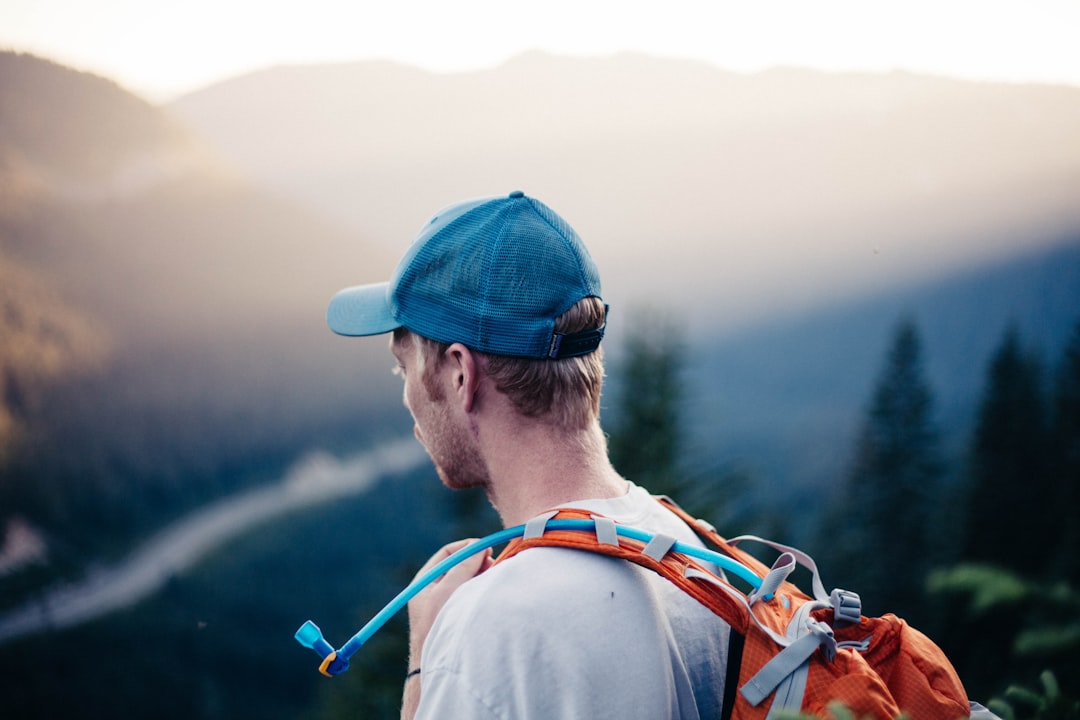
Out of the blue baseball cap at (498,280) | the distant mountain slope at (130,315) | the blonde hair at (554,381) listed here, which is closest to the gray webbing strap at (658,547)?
the blonde hair at (554,381)

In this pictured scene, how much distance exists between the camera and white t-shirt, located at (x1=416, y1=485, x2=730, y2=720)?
133cm

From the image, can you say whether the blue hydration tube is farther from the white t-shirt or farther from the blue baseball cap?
the blue baseball cap

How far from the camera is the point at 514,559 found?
1.43 metres

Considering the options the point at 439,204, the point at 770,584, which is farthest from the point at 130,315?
the point at 439,204

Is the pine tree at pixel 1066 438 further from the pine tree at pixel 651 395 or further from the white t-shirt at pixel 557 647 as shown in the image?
the white t-shirt at pixel 557 647

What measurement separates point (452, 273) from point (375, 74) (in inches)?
686

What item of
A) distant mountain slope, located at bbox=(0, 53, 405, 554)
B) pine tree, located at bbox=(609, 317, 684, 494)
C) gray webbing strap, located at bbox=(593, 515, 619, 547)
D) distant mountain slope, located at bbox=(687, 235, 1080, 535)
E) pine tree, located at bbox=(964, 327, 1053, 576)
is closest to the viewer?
gray webbing strap, located at bbox=(593, 515, 619, 547)

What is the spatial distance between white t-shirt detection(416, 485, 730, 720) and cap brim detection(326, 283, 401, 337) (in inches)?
33.8

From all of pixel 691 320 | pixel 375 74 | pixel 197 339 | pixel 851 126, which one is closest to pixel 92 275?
pixel 197 339

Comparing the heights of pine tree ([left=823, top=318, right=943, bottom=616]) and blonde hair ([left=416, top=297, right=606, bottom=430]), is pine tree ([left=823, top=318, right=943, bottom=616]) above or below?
below

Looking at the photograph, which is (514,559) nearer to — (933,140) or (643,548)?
(643,548)

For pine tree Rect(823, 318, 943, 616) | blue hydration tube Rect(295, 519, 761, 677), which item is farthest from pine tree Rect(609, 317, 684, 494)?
blue hydration tube Rect(295, 519, 761, 677)

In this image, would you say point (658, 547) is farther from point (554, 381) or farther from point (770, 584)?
point (554, 381)

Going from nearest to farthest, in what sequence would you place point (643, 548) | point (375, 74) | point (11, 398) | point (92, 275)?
point (643, 548)
point (11, 398)
point (92, 275)
point (375, 74)
